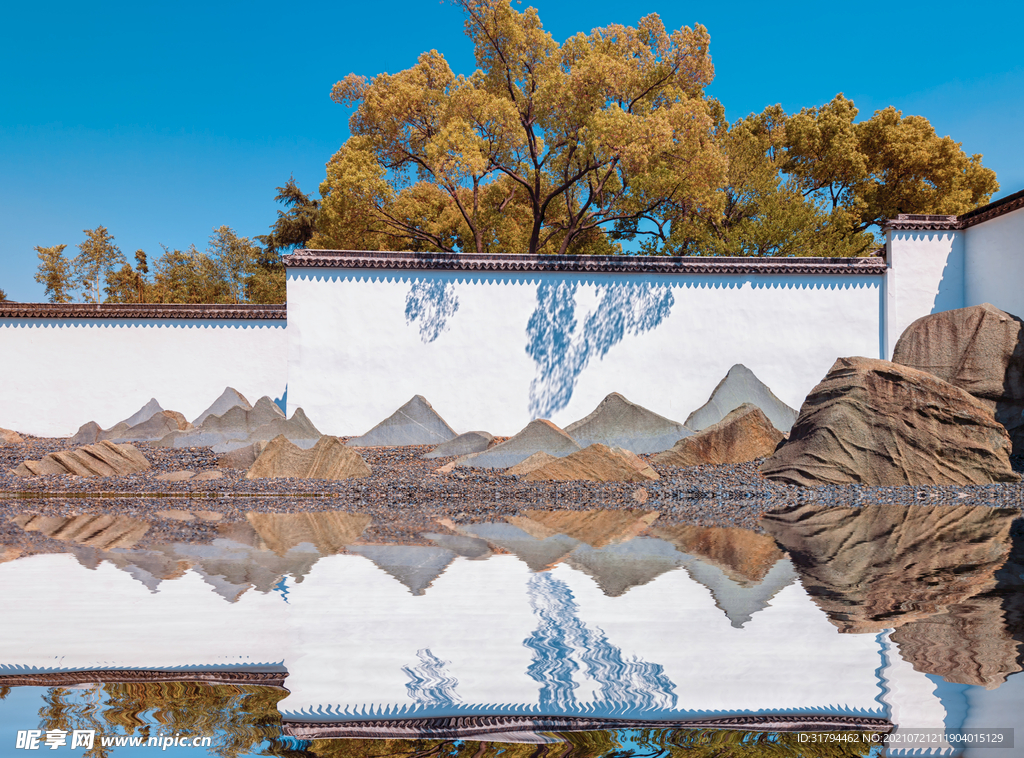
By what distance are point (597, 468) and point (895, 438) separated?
301 cm

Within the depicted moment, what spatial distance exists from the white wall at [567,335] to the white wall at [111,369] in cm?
277

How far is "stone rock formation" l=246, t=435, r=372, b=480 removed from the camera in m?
7.02

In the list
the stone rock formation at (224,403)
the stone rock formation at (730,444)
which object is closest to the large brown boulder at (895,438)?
the stone rock formation at (730,444)

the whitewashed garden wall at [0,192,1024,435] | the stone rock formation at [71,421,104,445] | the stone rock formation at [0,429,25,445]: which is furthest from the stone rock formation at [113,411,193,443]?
the whitewashed garden wall at [0,192,1024,435]

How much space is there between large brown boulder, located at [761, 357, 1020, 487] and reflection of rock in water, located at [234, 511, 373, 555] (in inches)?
171

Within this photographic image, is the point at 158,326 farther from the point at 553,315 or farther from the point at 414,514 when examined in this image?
the point at 414,514

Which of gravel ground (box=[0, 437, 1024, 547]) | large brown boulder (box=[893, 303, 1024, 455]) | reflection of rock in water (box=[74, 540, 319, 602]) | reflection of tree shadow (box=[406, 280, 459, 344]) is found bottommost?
reflection of rock in water (box=[74, 540, 319, 602])

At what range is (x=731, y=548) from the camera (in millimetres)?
3768

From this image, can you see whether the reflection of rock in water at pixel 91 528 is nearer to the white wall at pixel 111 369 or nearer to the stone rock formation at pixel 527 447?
Result: the stone rock formation at pixel 527 447

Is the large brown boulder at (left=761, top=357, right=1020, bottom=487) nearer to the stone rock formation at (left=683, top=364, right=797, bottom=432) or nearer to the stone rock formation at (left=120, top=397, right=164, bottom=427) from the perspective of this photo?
the stone rock formation at (left=683, top=364, right=797, bottom=432)

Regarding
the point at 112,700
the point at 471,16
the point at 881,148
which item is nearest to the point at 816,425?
the point at 112,700

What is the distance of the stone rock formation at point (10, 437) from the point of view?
10.9 m

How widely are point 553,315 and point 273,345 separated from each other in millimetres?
5538

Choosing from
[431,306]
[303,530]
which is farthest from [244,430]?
[303,530]
